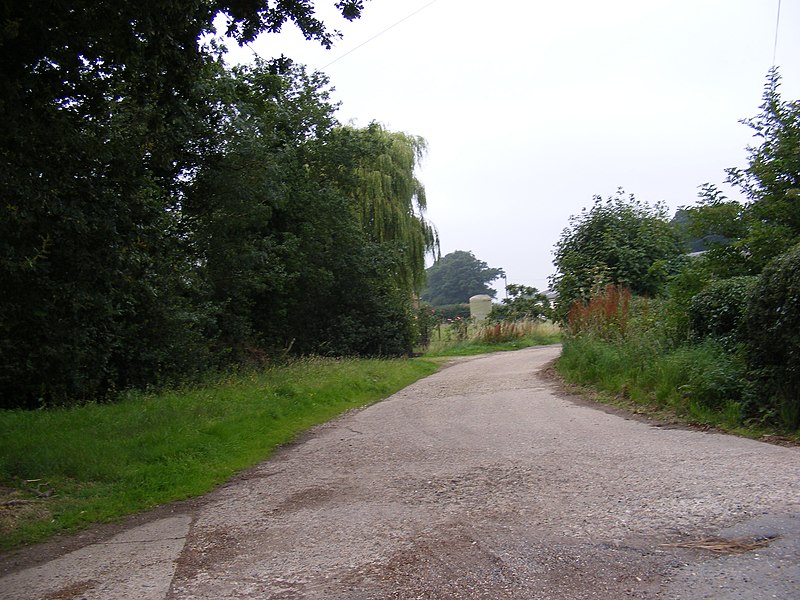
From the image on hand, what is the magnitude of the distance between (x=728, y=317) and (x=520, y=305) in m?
24.8

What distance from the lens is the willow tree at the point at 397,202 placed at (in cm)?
3073

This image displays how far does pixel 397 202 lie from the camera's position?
105 ft

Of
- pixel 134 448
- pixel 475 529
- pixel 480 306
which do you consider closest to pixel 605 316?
pixel 134 448

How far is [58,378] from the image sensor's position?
13125mm

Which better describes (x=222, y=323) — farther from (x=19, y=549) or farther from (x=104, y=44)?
(x=19, y=549)

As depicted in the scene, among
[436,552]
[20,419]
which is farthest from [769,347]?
[20,419]

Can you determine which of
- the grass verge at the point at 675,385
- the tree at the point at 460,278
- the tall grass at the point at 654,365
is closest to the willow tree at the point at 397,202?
the tall grass at the point at 654,365

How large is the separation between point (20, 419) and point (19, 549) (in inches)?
216

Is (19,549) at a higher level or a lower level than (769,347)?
lower

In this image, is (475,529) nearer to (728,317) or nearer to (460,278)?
(728,317)

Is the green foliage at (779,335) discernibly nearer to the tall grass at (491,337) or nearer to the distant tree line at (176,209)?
the distant tree line at (176,209)

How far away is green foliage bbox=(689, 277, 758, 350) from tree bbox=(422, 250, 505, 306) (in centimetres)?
7414

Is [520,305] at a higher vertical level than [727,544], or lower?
higher

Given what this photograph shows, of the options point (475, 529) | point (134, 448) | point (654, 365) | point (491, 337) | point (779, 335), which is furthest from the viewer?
point (491, 337)
